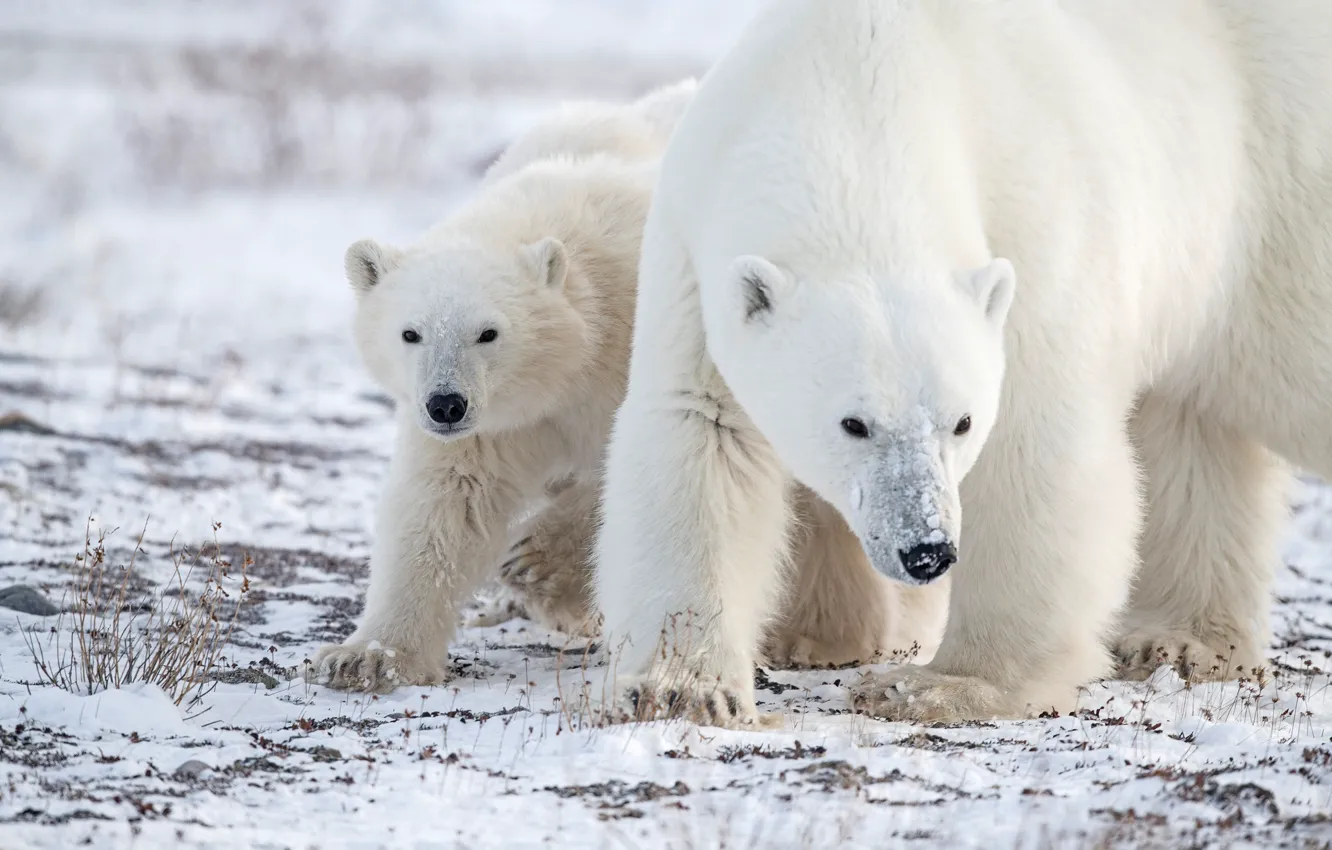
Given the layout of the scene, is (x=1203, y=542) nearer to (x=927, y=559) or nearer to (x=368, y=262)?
(x=927, y=559)

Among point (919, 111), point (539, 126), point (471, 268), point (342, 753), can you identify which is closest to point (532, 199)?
point (471, 268)

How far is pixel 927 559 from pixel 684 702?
807 millimetres

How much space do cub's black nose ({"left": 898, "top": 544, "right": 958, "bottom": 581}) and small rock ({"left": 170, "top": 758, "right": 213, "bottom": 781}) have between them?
153 cm

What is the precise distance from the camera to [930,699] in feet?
13.2

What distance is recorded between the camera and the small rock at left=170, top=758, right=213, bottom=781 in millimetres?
A: 3178

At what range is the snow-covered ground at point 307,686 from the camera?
291 cm

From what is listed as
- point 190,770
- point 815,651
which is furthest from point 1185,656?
point 190,770

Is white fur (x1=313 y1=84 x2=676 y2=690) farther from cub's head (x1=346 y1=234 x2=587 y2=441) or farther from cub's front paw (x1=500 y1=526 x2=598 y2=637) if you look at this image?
cub's front paw (x1=500 y1=526 x2=598 y2=637)

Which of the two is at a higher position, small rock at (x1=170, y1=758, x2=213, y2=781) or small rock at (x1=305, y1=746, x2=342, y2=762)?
small rock at (x1=305, y1=746, x2=342, y2=762)

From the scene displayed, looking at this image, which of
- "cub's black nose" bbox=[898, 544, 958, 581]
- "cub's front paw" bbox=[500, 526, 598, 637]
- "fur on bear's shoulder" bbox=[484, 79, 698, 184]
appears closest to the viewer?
"cub's black nose" bbox=[898, 544, 958, 581]

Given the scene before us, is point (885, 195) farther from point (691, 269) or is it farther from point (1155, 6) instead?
point (1155, 6)

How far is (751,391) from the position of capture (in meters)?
3.58

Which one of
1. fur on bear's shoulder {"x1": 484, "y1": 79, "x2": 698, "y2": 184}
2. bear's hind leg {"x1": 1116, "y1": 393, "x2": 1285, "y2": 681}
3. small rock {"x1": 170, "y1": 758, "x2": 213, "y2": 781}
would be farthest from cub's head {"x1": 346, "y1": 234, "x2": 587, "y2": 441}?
bear's hind leg {"x1": 1116, "y1": 393, "x2": 1285, "y2": 681}

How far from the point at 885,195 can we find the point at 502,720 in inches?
61.7
